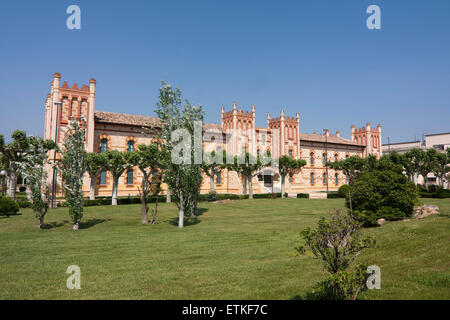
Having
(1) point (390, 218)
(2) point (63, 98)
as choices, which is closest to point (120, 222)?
(1) point (390, 218)

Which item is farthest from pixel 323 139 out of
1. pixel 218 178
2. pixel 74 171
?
pixel 74 171

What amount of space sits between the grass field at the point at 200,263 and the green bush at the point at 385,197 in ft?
8.37

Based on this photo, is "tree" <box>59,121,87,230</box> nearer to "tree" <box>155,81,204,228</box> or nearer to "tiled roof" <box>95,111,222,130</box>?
"tree" <box>155,81,204,228</box>

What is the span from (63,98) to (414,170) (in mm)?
47187

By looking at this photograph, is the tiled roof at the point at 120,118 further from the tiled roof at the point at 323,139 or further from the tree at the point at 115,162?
the tiled roof at the point at 323,139

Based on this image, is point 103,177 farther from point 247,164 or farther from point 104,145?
point 247,164

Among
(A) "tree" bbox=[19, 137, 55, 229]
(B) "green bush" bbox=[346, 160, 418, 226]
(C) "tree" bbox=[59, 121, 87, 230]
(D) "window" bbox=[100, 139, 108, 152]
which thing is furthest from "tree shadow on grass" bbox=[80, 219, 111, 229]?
(D) "window" bbox=[100, 139, 108, 152]

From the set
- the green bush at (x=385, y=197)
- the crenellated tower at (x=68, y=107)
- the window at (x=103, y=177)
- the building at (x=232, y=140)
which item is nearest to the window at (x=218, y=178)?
the building at (x=232, y=140)

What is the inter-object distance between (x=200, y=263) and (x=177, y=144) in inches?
390

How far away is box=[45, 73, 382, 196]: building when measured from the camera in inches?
1330

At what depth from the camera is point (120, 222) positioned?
64.4 ft

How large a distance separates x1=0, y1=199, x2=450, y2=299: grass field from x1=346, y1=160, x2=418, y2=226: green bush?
8.37 feet

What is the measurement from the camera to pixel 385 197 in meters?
15.2
